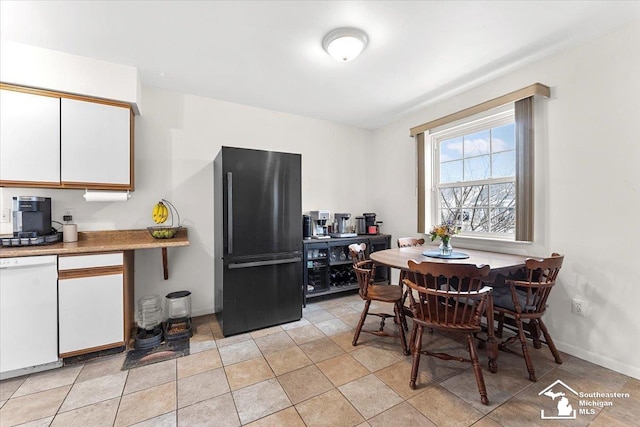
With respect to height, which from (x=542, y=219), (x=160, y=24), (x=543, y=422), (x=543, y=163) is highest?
(x=160, y=24)

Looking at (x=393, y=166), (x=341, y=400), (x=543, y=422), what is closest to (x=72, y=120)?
(x=341, y=400)

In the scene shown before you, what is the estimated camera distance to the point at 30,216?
225 cm

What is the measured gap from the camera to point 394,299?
2.36m

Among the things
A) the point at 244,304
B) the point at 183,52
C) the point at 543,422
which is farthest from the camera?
the point at 244,304

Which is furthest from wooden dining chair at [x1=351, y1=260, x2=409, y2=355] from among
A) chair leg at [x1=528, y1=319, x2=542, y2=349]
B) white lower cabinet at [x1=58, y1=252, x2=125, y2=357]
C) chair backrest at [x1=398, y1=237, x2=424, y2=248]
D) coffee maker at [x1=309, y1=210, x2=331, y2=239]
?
white lower cabinet at [x1=58, y1=252, x2=125, y2=357]

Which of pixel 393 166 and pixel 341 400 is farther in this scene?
pixel 393 166

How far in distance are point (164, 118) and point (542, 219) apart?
3.98 m

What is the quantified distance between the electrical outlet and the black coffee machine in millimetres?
256

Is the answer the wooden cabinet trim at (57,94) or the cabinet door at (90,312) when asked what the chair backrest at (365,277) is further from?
the wooden cabinet trim at (57,94)

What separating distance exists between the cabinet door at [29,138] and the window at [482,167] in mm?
3788

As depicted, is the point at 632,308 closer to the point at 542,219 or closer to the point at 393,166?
the point at 542,219

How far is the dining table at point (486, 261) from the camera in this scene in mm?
1980

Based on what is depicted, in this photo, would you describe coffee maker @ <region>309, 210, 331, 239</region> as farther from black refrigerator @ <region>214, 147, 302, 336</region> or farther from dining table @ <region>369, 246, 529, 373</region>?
dining table @ <region>369, 246, 529, 373</region>

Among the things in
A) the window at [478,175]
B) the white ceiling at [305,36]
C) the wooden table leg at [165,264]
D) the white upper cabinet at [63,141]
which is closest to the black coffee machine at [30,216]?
the white upper cabinet at [63,141]
